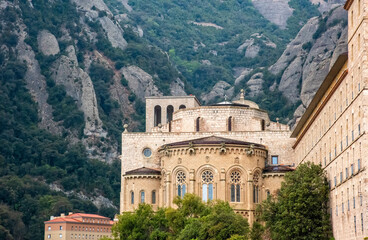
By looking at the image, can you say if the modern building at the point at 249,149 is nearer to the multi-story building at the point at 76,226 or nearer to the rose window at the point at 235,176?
the rose window at the point at 235,176

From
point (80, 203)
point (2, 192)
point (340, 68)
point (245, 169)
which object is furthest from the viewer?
point (80, 203)

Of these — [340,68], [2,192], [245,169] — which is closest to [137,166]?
[245,169]

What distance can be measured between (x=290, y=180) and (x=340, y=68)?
46.3ft

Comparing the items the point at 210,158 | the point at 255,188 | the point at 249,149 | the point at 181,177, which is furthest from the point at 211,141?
the point at 255,188

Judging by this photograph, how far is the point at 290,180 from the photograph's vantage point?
2857 inches

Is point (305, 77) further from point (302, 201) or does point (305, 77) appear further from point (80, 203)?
point (302, 201)

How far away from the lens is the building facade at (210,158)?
85750mm

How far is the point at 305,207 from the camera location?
69.1 metres

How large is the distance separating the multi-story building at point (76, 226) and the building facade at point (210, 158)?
217 ft

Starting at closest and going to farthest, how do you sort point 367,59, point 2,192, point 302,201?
point 367,59
point 302,201
point 2,192

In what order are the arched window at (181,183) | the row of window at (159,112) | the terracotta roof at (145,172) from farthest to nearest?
the row of window at (159,112), the terracotta roof at (145,172), the arched window at (181,183)

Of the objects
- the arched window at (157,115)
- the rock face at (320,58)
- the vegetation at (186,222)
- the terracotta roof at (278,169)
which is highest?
the rock face at (320,58)

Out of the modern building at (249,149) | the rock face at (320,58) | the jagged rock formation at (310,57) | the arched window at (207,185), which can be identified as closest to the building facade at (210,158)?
the arched window at (207,185)

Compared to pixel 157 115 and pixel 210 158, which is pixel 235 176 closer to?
pixel 210 158
